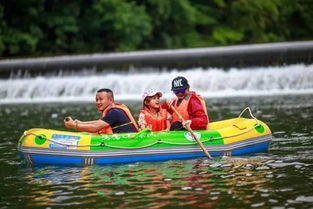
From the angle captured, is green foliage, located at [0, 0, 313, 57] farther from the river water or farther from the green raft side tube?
the green raft side tube

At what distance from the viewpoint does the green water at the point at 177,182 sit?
306 inches

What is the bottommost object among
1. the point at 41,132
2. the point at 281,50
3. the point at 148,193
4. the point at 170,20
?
the point at 148,193

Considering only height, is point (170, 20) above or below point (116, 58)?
above

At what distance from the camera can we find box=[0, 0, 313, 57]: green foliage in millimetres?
28047

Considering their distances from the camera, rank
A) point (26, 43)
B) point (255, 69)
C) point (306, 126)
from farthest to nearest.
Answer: point (26, 43) → point (255, 69) → point (306, 126)

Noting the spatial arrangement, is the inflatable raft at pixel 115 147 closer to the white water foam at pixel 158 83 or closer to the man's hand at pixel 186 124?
the man's hand at pixel 186 124

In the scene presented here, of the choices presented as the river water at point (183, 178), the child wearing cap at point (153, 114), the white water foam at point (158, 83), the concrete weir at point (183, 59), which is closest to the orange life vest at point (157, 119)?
the child wearing cap at point (153, 114)

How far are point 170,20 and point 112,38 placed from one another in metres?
2.61

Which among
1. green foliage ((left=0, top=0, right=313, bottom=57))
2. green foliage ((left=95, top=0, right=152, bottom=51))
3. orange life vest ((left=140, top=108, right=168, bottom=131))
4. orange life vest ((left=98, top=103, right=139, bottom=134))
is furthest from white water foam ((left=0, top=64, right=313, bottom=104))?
orange life vest ((left=98, top=103, right=139, bottom=134))

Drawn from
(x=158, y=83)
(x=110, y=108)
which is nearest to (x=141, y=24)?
(x=158, y=83)

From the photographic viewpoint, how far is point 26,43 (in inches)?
1091

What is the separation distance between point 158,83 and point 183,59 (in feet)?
3.60

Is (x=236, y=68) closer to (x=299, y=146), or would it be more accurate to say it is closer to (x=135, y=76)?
(x=135, y=76)

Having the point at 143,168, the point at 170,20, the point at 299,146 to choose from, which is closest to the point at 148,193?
the point at 143,168
